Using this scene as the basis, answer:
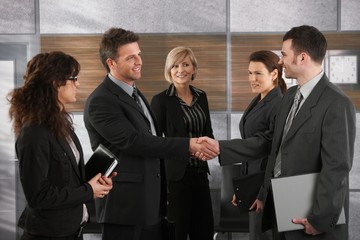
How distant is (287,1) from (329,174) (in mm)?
2702

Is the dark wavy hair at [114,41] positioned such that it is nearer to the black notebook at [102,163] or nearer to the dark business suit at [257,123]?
the black notebook at [102,163]

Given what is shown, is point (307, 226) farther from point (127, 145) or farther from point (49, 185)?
point (49, 185)

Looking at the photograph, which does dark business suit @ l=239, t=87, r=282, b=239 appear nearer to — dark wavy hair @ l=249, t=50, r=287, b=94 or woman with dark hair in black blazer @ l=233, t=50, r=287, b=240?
woman with dark hair in black blazer @ l=233, t=50, r=287, b=240

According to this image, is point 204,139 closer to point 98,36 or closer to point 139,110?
point 139,110

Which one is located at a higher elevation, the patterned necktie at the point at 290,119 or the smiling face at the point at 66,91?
the smiling face at the point at 66,91

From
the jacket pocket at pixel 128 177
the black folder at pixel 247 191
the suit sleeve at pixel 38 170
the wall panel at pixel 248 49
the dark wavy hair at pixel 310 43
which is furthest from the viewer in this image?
the wall panel at pixel 248 49

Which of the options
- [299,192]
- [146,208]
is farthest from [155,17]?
[299,192]

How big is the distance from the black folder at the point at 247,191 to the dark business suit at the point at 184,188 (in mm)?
804

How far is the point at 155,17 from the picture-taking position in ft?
17.3

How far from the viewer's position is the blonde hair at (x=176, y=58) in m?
4.78

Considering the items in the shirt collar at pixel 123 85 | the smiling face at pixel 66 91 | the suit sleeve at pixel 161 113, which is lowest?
the suit sleeve at pixel 161 113

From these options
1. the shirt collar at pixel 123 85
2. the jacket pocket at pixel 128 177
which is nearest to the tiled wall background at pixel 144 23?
the shirt collar at pixel 123 85

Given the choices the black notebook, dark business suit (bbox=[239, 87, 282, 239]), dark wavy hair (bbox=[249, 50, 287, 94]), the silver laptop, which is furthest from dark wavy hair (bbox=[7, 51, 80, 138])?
dark wavy hair (bbox=[249, 50, 287, 94])

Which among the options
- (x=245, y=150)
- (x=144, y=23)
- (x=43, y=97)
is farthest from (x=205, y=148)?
(x=144, y=23)
